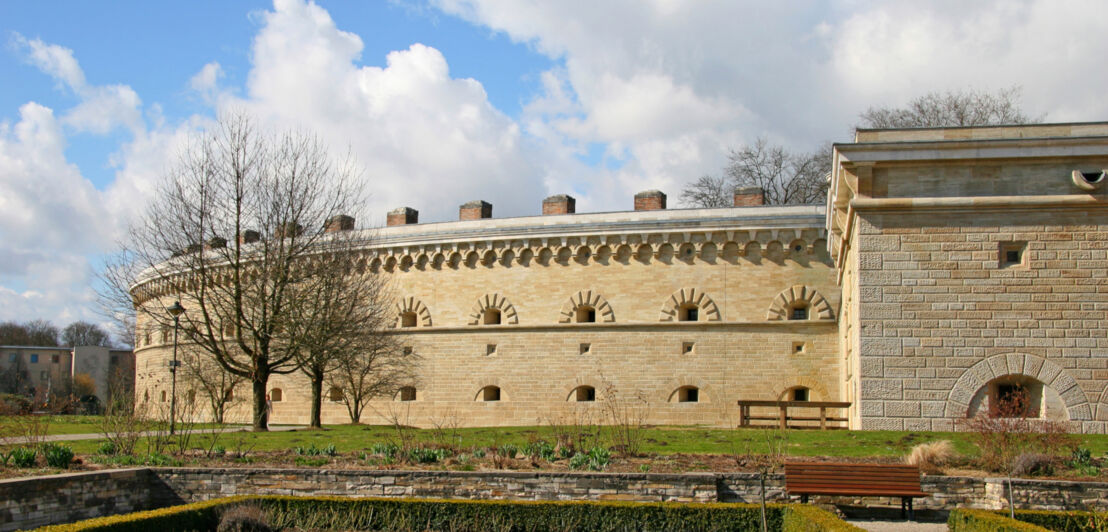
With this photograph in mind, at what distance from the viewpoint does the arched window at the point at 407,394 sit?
27984 mm

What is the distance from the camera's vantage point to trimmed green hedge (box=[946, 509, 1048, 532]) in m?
8.45

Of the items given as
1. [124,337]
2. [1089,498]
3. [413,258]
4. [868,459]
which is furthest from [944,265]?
[124,337]

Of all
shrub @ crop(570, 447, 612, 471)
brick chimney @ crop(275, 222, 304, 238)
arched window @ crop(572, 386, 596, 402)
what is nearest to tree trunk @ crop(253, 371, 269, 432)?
brick chimney @ crop(275, 222, 304, 238)

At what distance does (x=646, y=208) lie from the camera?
27125 millimetres

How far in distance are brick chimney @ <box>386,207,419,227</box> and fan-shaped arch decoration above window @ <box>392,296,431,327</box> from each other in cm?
274

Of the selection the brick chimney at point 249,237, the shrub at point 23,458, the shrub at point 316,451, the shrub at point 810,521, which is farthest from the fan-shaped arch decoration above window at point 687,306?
the shrub at point 23,458

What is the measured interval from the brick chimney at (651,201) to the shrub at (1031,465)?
1621cm

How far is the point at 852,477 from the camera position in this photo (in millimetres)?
10562

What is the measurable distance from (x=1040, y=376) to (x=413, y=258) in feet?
57.9

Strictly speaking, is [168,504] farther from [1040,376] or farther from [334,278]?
[1040,376]

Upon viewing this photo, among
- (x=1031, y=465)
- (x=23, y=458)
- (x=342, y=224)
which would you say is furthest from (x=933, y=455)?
(x=342, y=224)

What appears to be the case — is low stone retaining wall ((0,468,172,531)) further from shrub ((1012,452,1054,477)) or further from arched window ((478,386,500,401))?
arched window ((478,386,500,401))

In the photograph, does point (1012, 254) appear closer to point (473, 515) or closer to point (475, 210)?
point (473, 515)

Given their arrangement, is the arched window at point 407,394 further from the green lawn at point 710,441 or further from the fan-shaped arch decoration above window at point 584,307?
the green lawn at point 710,441
